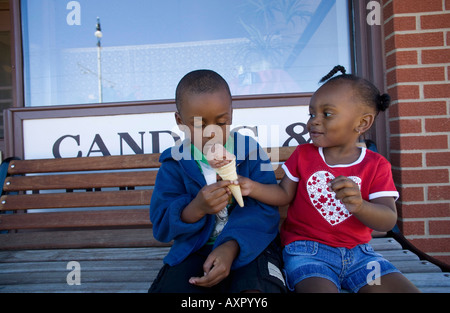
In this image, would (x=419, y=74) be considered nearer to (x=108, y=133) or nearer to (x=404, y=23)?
(x=404, y=23)

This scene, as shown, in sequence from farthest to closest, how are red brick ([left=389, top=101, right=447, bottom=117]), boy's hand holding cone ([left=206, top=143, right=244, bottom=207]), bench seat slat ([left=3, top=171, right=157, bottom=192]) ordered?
1. bench seat slat ([left=3, top=171, right=157, bottom=192])
2. red brick ([left=389, top=101, right=447, bottom=117])
3. boy's hand holding cone ([left=206, top=143, right=244, bottom=207])

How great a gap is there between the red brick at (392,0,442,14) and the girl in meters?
1.07

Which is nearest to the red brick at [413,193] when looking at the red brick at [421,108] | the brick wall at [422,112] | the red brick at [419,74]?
the brick wall at [422,112]

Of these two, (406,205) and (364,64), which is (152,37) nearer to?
(364,64)

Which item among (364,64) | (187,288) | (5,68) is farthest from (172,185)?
(5,68)

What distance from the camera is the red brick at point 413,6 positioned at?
210cm

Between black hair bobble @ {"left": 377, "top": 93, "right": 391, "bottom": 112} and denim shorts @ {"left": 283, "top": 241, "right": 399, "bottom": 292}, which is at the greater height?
black hair bobble @ {"left": 377, "top": 93, "right": 391, "bottom": 112}

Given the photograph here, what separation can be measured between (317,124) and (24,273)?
67.3 inches

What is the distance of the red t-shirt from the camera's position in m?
1.35

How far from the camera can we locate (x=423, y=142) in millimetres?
2094

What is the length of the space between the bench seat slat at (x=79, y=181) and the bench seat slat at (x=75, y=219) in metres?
0.19

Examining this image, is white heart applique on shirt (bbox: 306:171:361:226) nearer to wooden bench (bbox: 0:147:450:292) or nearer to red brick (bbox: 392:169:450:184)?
wooden bench (bbox: 0:147:450:292)

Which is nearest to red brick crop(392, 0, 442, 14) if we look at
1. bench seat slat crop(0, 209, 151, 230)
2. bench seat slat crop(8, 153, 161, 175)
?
bench seat slat crop(8, 153, 161, 175)

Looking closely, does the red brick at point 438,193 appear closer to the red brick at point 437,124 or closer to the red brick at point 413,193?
the red brick at point 413,193
